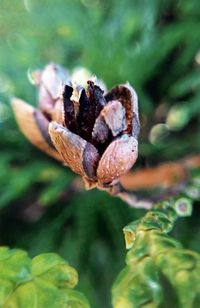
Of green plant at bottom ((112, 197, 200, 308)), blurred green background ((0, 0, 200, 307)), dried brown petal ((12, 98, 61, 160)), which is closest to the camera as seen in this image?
green plant at bottom ((112, 197, 200, 308))

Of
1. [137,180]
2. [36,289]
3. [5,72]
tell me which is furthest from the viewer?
[5,72]

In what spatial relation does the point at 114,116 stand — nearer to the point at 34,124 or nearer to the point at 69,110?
the point at 69,110

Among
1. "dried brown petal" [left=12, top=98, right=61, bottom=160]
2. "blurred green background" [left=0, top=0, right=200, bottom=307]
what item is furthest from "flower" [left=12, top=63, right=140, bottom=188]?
"blurred green background" [left=0, top=0, right=200, bottom=307]

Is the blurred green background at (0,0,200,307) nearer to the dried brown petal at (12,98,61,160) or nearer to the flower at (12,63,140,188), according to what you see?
the dried brown petal at (12,98,61,160)

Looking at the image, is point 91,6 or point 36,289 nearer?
point 36,289

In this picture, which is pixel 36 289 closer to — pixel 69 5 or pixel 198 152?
pixel 198 152

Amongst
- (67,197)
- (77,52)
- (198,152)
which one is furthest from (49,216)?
(77,52)
